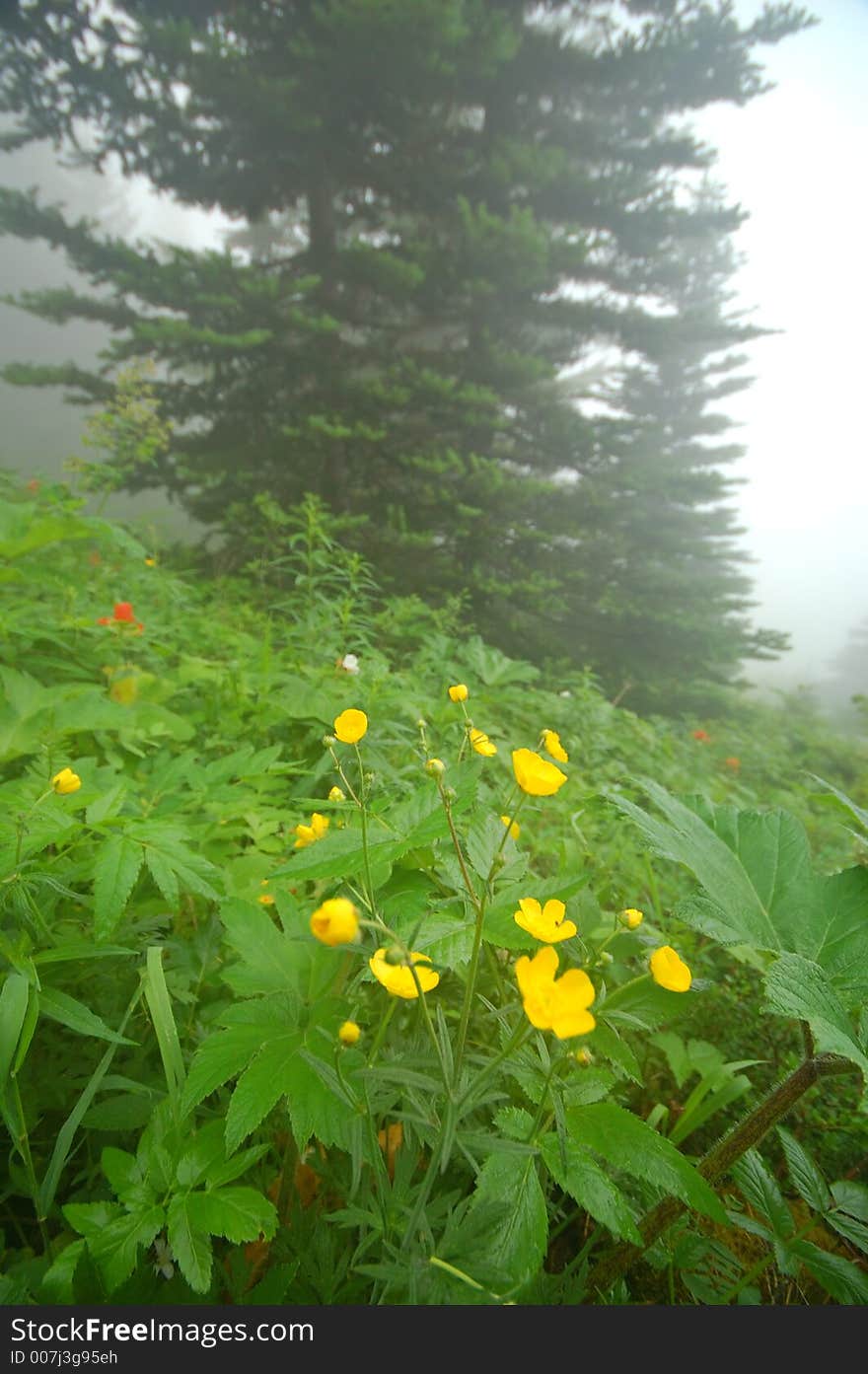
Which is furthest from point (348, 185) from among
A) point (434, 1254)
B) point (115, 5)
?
point (434, 1254)

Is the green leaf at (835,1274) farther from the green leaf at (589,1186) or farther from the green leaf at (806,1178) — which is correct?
the green leaf at (589,1186)

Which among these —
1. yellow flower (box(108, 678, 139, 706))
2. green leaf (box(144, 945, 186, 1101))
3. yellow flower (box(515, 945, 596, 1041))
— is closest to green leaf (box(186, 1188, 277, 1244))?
green leaf (box(144, 945, 186, 1101))

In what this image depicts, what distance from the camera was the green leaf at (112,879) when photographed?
2.02 feet

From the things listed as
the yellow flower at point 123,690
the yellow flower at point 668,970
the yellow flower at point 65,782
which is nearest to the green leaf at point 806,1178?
the yellow flower at point 668,970

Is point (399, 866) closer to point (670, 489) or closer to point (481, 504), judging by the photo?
point (481, 504)

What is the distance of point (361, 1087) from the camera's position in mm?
471

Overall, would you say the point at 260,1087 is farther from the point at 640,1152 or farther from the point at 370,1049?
the point at 640,1152

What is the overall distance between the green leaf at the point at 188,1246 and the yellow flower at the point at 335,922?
36 centimetres

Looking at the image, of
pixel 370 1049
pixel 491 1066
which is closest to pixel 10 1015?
pixel 370 1049

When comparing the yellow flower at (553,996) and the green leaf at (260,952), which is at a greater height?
the yellow flower at (553,996)

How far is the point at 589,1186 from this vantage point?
16.8 inches

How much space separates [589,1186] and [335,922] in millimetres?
321

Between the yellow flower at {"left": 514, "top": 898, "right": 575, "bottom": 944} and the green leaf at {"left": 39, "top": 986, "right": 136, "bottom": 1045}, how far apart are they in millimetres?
462

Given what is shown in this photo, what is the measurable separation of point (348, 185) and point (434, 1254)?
6.03 m
